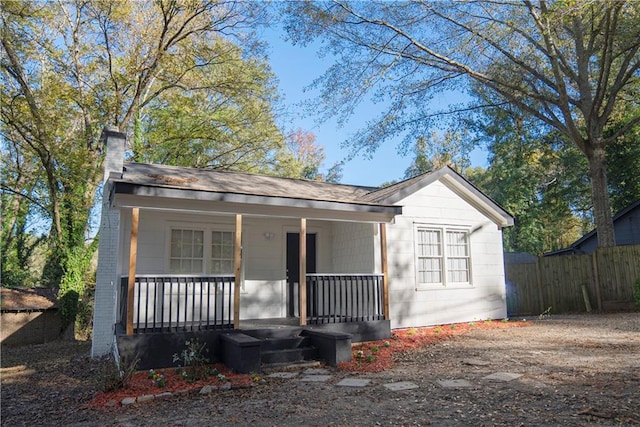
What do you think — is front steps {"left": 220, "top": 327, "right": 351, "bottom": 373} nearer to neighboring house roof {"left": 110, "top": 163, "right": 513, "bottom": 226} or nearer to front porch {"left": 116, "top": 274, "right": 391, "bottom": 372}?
front porch {"left": 116, "top": 274, "right": 391, "bottom": 372}

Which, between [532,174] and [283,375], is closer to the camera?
[283,375]

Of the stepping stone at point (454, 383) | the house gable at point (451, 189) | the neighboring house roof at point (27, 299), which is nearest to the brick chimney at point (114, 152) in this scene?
the house gable at point (451, 189)

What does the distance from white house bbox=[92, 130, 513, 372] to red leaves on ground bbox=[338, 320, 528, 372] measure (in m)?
0.25

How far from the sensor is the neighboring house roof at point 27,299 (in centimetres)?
1294

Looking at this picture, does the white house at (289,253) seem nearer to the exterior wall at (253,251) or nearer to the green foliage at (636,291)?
the exterior wall at (253,251)

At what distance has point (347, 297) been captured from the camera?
29.1ft

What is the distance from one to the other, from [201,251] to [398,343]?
4632 millimetres

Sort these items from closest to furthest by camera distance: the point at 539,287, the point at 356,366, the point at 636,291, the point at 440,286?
the point at 356,366, the point at 440,286, the point at 636,291, the point at 539,287

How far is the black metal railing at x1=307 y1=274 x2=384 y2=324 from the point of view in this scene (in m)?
8.61

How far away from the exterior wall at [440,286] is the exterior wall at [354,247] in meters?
0.50

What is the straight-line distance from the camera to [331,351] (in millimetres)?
6938

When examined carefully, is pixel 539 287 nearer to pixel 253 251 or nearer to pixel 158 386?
pixel 253 251

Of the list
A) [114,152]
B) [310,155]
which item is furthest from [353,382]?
[310,155]

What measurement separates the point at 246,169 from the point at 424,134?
8885 millimetres
